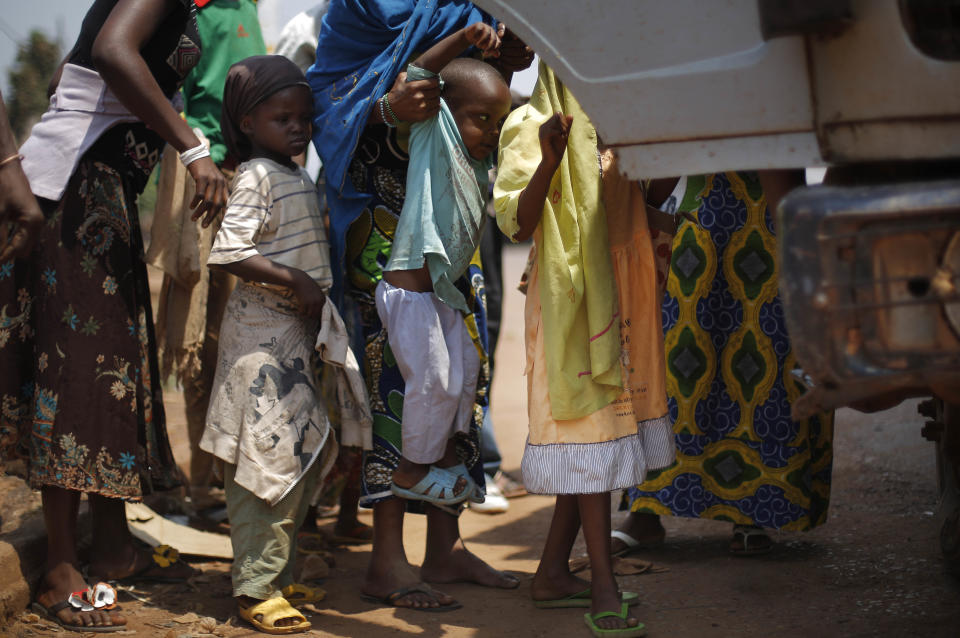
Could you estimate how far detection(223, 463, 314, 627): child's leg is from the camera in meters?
2.94

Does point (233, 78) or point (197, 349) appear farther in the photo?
point (197, 349)

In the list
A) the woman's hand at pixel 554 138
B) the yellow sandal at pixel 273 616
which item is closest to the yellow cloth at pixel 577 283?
the woman's hand at pixel 554 138

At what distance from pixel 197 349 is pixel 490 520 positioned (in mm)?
1567

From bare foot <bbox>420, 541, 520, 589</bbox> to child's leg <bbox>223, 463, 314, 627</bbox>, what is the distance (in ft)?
1.88

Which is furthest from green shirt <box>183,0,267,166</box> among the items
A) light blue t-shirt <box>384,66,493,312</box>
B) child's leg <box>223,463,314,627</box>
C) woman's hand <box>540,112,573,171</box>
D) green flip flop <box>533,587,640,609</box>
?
green flip flop <box>533,587,640,609</box>

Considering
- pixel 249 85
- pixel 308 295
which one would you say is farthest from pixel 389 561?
pixel 249 85

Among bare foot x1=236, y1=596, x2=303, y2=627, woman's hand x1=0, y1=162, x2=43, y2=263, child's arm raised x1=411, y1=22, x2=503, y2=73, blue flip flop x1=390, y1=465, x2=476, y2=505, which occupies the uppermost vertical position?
child's arm raised x1=411, y1=22, x2=503, y2=73

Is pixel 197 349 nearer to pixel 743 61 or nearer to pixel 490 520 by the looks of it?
pixel 490 520

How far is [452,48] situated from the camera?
3.05 meters

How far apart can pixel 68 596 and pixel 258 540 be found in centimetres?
64

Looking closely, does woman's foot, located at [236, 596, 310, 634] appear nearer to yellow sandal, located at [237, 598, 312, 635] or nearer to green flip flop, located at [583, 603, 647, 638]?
yellow sandal, located at [237, 598, 312, 635]

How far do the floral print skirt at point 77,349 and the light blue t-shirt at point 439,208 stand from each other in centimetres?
90

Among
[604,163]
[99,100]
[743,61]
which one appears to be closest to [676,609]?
[604,163]

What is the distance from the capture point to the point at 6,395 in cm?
302
